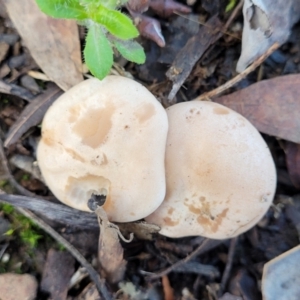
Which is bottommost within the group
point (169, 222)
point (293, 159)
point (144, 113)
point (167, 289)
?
point (167, 289)

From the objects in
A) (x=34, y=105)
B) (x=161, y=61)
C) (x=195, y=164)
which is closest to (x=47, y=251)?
(x=34, y=105)

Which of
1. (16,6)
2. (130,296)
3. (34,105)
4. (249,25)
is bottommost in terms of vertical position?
(130,296)

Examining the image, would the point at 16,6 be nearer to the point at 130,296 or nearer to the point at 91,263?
the point at 91,263

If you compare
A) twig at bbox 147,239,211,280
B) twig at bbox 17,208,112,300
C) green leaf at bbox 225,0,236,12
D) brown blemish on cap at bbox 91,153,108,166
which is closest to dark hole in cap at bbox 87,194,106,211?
brown blemish on cap at bbox 91,153,108,166

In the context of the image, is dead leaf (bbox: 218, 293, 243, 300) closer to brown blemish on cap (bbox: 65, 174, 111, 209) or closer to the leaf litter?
the leaf litter

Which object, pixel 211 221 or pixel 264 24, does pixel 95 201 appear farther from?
pixel 264 24

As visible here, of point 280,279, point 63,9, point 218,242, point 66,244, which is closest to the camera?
point 63,9

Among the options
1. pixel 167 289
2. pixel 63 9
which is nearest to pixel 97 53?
pixel 63 9
